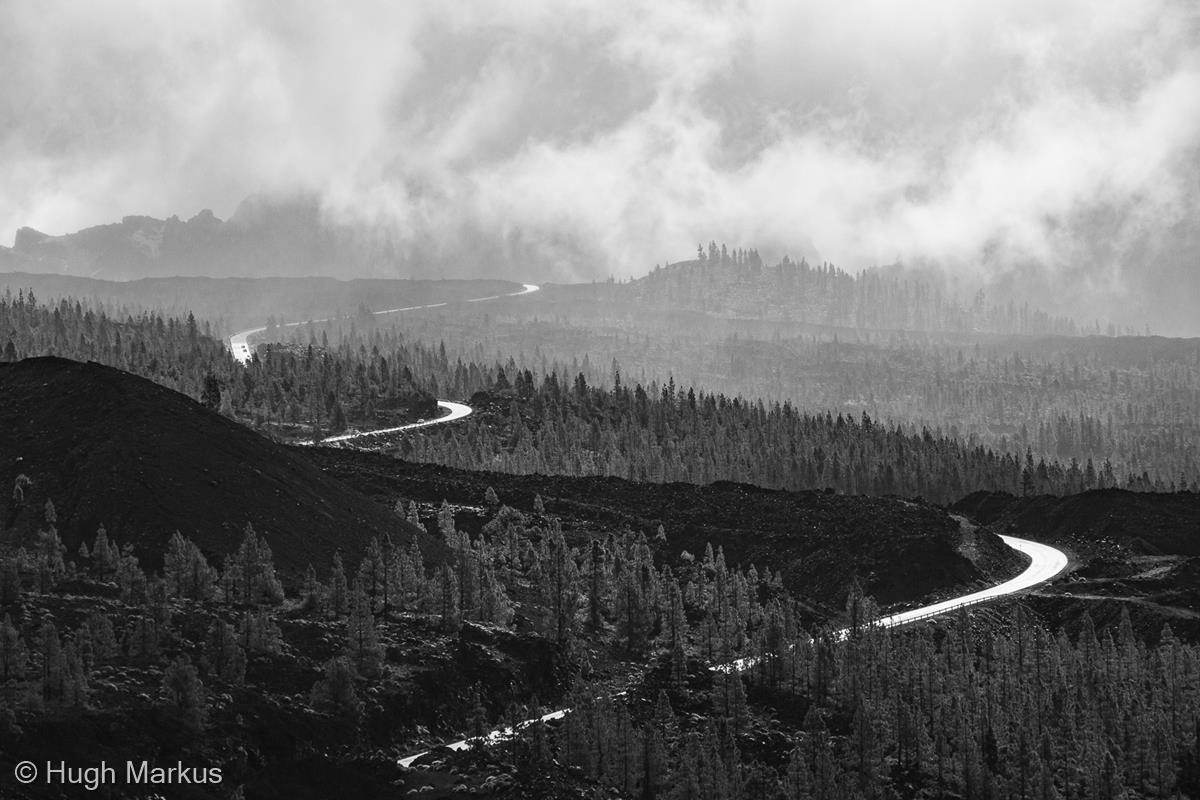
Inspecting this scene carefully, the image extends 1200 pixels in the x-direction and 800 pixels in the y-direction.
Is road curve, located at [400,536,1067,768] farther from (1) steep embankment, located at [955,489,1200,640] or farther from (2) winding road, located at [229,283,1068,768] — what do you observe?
(1) steep embankment, located at [955,489,1200,640]

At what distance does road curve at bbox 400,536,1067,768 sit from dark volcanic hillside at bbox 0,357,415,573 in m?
33.3

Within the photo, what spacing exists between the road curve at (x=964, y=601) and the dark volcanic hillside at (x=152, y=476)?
33.3 metres

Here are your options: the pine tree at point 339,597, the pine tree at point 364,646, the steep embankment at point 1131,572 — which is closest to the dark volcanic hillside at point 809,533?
the steep embankment at point 1131,572

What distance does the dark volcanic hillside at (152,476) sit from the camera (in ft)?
418

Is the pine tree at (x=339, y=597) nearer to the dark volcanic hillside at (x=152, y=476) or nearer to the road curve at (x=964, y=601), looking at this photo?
the dark volcanic hillside at (x=152, y=476)

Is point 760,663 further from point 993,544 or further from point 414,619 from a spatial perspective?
point 993,544

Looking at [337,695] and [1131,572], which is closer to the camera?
[337,695]

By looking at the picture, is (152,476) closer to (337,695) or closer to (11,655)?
(337,695)

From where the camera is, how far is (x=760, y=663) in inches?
4719

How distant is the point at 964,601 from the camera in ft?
507

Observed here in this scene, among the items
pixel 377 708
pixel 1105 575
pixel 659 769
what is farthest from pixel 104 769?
pixel 1105 575

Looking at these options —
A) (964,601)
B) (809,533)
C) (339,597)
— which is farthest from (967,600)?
(339,597)

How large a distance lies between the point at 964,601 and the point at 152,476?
7795 centimetres

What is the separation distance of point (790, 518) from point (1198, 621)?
56.0m
